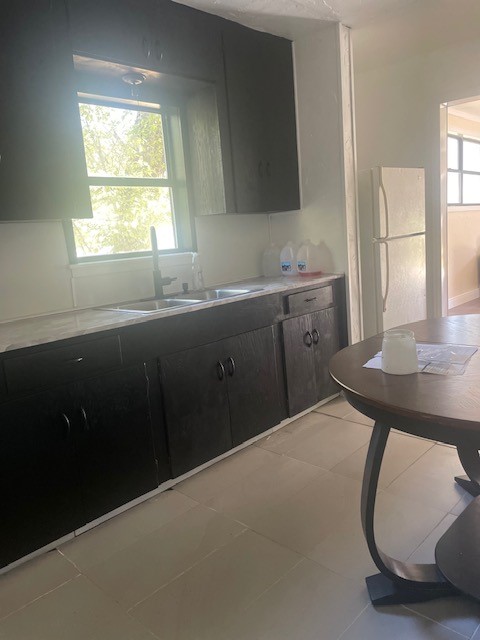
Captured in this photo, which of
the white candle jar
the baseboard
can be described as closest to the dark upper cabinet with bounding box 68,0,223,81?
the white candle jar

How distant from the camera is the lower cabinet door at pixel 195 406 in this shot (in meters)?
2.29

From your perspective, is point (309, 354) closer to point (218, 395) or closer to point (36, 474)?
point (218, 395)

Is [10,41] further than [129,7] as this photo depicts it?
No

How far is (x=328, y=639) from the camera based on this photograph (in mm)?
1423

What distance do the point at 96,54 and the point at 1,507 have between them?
6.55 ft

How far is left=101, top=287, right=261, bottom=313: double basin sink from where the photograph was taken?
2.62m

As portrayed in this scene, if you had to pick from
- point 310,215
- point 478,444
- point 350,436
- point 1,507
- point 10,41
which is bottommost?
point 350,436

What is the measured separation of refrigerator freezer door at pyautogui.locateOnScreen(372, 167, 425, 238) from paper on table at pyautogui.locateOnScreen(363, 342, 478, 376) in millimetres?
1845

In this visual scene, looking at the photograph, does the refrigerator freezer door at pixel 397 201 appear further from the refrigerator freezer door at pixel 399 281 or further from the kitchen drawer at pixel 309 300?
the kitchen drawer at pixel 309 300

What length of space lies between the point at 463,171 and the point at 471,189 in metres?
0.37

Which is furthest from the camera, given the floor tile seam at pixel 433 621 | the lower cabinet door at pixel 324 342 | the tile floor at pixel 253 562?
the lower cabinet door at pixel 324 342

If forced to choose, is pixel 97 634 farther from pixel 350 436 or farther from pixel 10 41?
pixel 10 41

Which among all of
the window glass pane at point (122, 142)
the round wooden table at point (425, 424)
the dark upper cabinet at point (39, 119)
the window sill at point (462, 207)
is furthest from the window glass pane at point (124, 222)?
the window sill at point (462, 207)

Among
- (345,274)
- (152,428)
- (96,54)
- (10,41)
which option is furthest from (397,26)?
(152,428)
